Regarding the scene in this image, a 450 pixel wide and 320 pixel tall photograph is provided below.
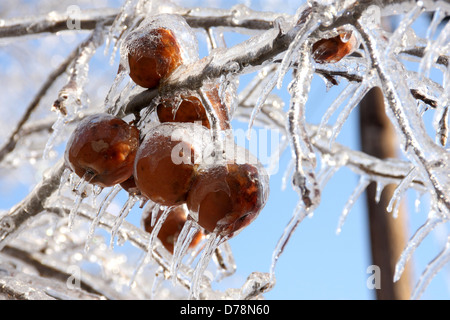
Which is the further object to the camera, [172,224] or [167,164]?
[172,224]

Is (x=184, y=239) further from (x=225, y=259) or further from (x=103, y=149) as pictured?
(x=225, y=259)

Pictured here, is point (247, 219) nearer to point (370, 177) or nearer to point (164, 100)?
point (164, 100)

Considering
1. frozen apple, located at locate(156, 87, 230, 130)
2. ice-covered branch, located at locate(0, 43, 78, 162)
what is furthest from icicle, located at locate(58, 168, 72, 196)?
ice-covered branch, located at locate(0, 43, 78, 162)

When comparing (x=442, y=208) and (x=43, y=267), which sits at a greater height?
(x=43, y=267)

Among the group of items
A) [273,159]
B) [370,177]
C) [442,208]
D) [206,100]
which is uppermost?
[273,159]

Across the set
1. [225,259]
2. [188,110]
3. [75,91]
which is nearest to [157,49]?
[188,110]

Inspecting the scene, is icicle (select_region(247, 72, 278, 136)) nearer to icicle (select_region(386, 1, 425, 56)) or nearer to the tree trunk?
icicle (select_region(386, 1, 425, 56))
